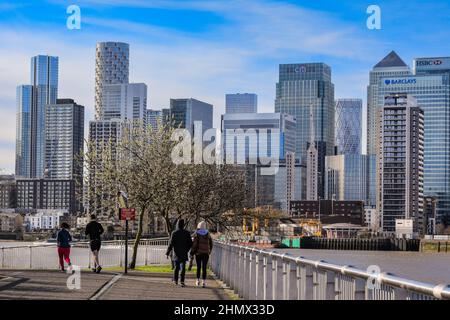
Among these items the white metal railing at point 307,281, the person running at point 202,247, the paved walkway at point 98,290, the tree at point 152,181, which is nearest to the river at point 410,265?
the person running at point 202,247

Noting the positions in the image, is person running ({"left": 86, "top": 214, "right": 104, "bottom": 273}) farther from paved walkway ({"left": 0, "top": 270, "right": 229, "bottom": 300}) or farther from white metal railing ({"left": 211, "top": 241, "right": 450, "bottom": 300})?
white metal railing ({"left": 211, "top": 241, "right": 450, "bottom": 300})

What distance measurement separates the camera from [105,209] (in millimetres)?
48219

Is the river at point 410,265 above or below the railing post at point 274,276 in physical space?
below

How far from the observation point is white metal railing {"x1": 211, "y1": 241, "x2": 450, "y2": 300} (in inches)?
348

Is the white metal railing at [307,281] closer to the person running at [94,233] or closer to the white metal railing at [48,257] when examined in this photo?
the person running at [94,233]

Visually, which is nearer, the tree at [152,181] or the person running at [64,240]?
the person running at [64,240]

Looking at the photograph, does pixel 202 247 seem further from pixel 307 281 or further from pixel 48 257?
pixel 48 257

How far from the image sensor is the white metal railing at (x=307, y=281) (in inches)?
348

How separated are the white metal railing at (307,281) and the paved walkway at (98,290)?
39.5 inches

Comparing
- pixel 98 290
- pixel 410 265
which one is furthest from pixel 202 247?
pixel 410 265

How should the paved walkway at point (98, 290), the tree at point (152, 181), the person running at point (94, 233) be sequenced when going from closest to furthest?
1. the paved walkway at point (98, 290)
2. the person running at point (94, 233)
3. the tree at point (152, 181)

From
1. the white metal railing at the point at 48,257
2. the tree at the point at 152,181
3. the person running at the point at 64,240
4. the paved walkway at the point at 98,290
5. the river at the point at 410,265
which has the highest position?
the tree at the point at 152,181

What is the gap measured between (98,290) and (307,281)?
10.4 metres
